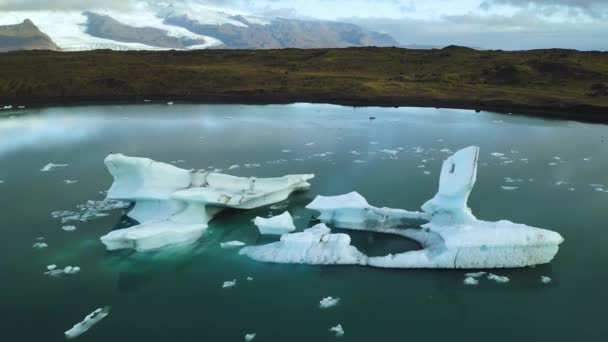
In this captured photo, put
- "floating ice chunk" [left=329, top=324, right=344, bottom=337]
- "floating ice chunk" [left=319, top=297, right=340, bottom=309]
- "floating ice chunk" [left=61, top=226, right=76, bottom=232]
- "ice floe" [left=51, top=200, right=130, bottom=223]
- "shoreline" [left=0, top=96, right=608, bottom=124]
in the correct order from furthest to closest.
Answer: "shoreline" [left=0, top=96, right=608, bottom=124], "ice floe" [left=51, top=200, right=130, bottom=223], "floating ice chunk" [left=61, top=226, right=76, bottom=232], "floating ice chunk" [left=319, top=297, right=340, bottom=309], "floating ice chunk" [left=329, top=324, right=344, bottom=337]


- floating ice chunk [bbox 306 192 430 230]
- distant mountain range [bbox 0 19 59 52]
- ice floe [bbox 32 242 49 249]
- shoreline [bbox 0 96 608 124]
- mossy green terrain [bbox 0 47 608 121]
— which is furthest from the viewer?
distant mountain range [bbox 0 19 59 52]

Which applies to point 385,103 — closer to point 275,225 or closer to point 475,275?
point 275,225

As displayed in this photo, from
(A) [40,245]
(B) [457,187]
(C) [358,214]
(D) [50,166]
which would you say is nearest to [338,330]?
(C) [358,214]

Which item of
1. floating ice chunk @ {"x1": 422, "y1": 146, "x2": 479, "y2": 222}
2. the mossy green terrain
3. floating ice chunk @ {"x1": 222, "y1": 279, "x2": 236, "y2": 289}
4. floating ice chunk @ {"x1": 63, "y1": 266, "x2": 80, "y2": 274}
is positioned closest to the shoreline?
the mossy green terrain

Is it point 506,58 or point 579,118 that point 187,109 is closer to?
point 579,118

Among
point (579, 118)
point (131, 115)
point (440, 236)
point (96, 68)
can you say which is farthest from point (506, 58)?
point (440, 236)

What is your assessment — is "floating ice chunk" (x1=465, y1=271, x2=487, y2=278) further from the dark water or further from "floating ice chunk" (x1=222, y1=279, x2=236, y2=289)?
"floating ice chunk" (x1=222, y1=279, x2=236, y2=289)

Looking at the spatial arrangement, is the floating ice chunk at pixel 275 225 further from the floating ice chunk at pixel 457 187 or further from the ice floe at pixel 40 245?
the ice floe at pixel 40 245
